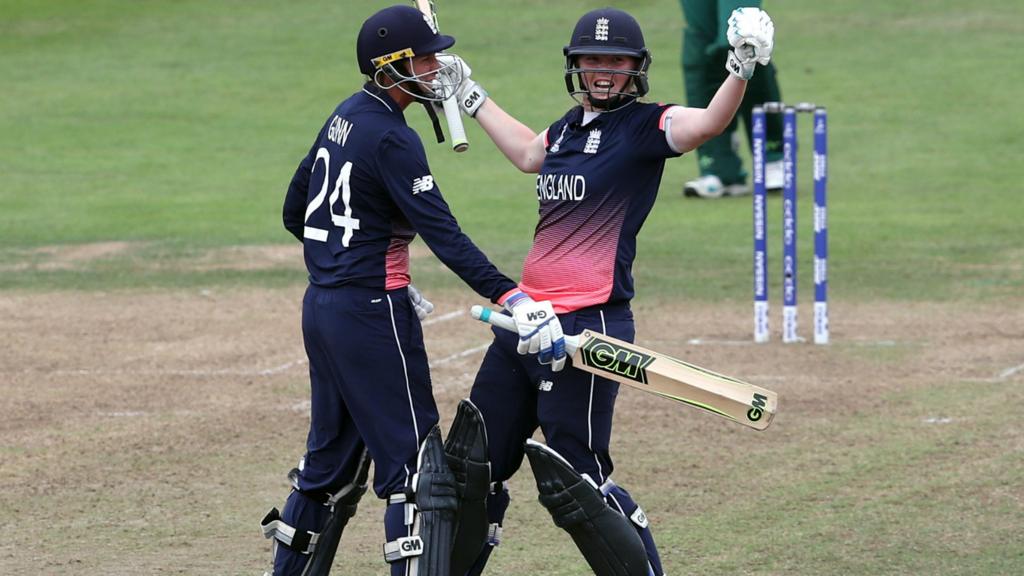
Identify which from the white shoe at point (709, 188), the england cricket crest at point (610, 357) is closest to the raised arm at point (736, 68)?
the england cricket crest at point (610, 357)

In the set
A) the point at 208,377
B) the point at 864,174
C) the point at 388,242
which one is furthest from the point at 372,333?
the point at 864,174

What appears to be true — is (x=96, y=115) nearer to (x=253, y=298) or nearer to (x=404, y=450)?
(x=253, y=298)

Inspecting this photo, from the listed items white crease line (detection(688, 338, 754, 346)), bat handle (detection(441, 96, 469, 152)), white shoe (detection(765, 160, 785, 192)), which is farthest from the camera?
white shoe (detection(765, 160, 785, 192))

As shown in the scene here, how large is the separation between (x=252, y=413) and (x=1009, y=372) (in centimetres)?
443

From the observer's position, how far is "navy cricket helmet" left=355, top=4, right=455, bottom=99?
219 inches

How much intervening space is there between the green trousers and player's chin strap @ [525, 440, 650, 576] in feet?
35.5

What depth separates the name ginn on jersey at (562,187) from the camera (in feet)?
18.6

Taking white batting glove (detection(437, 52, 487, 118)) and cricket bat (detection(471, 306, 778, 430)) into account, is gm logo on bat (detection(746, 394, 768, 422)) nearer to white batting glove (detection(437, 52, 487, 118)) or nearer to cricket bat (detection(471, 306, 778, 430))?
cricket bat (detection(471, 306, 778, 430))

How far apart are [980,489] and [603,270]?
101 inches

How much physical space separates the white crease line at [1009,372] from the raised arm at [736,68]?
4.61m

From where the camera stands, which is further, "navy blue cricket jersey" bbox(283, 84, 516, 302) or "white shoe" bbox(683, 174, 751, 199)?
"white shoe" bbox(683, 174, 751, 199)

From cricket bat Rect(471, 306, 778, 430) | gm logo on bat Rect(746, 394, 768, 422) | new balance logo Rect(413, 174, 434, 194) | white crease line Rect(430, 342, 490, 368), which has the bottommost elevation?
white crease line Rect(430, 342, 490, 368)

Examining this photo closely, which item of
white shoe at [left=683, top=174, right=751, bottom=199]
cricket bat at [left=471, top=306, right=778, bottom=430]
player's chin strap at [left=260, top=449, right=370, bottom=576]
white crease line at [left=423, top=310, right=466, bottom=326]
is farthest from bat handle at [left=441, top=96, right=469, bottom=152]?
white shoe at [left=683, top=174, right=751, bottom=199]

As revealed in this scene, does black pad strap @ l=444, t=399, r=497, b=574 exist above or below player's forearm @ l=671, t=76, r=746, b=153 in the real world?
below
